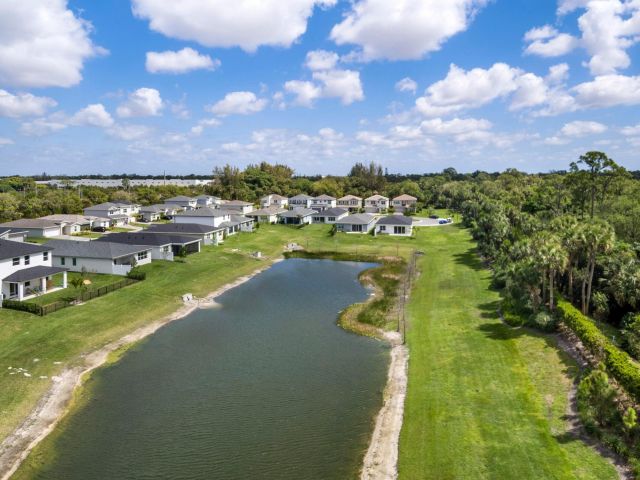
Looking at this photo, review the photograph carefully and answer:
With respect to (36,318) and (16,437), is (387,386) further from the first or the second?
(36,318)

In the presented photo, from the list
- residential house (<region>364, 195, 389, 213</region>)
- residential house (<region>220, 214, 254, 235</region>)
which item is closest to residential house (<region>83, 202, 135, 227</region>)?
residential house (<region>220, 214, 254, 235</region>)

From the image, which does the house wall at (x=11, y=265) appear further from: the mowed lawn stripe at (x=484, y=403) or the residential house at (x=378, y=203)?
the residential house at (x=378, y=203)

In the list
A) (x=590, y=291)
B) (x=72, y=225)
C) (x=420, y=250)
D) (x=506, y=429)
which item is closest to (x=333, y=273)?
(x=420, y=250)

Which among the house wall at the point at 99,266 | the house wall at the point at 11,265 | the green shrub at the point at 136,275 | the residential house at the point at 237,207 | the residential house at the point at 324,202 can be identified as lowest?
the green shrub at the point at 136,275

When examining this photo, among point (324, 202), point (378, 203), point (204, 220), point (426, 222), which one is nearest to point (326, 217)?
point (426, 222)

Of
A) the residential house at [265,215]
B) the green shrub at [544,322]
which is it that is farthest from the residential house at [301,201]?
the green shrub at [544,322]

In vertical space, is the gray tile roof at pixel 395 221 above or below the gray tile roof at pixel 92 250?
above
